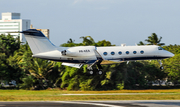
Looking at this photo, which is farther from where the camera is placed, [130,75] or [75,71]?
[130,75]

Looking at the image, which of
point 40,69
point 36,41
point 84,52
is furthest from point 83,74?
point 36,41

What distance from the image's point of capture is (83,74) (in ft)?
214

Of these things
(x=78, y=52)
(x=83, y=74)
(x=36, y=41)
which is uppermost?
(x=36, y=41)

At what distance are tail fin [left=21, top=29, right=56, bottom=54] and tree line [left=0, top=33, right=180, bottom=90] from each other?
23.7 metres

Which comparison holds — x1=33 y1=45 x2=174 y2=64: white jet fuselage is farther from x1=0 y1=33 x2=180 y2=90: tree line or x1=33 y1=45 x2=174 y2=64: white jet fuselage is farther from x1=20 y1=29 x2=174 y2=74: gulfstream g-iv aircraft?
x1=0 y1=33 x2=180 y2=90: tree line

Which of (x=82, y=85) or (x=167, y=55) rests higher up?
(x=167, y=55)

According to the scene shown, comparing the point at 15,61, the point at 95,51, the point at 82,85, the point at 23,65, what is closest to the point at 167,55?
the point at 95,51

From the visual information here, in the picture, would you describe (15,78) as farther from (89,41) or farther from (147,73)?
(147,73)

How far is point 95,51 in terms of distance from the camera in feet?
128

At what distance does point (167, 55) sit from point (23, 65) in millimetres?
40629

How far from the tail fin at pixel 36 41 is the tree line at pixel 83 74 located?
77.6ft

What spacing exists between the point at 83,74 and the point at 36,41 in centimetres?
2713

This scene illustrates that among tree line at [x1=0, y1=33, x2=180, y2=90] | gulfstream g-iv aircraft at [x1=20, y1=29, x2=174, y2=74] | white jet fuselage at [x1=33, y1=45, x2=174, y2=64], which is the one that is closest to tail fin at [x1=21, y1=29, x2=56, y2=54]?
gulfstream g-iv aircraft at [x1=20, y1=29, x2=174, y2=74]

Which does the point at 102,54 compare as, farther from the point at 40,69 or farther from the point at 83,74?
the point at 40,69
